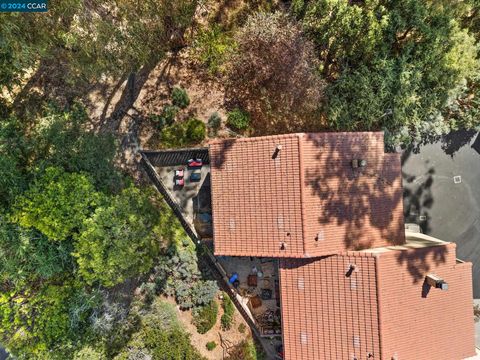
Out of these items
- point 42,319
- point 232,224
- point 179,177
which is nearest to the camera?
point 42,319

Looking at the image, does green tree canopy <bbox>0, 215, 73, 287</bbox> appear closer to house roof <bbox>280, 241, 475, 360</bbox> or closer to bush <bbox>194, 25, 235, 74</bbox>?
house roof <bbox>280, 241, 475, 360</bbox>

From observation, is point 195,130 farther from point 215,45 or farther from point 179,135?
point 215,45

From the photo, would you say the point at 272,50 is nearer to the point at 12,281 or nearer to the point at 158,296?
the point at 158,296

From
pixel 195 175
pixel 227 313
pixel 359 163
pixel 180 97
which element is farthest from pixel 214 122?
pixel 227 313

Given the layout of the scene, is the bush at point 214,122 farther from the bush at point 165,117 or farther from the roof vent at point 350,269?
the roof vent at point 350,269

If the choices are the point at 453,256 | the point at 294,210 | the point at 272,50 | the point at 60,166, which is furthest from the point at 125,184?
the point at 453,256

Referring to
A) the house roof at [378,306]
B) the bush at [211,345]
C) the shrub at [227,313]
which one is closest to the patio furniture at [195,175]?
the house roof at [378,306]
